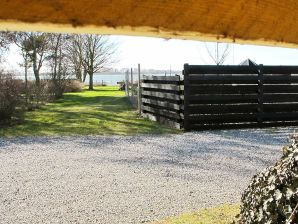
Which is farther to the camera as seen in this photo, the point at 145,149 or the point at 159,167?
the point at 145,149

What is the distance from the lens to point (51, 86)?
73.0ft

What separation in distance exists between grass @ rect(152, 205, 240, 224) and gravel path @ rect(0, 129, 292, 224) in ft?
0.80

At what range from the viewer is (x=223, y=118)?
456 inches

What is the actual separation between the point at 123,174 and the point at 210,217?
7.55ft

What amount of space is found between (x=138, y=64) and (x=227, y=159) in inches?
326

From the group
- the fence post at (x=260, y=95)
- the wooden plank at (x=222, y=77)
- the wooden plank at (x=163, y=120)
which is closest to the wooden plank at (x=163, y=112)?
the wooden plank at (x=163, y=120)

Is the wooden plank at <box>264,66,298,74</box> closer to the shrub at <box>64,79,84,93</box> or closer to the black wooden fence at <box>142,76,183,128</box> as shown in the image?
the black wooden fence at <box>142,76,183,128</box>

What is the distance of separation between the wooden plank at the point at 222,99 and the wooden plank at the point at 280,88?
0.37 metres

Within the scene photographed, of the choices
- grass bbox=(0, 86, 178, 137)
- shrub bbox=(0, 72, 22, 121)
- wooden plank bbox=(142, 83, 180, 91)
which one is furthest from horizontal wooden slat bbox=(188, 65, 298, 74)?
shrub bbox=(0, 72, 22, 121)

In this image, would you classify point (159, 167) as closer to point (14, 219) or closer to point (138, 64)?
point (14, 219)

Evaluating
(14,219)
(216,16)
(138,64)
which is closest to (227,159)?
(14,219)

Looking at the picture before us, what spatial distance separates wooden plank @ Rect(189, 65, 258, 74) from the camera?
11.2 m

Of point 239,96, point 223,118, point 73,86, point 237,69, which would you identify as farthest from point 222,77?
point 73,86

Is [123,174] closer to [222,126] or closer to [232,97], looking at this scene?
[222,126]
